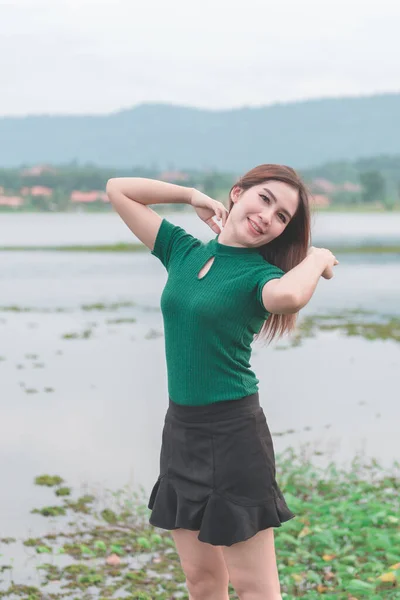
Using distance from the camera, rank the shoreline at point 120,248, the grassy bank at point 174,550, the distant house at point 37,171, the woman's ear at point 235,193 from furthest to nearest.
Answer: the distant house at point 37,171 < the shoreline at point 120,248 < the grassy bank at point 174,550 < the woman's ear at point 235,193

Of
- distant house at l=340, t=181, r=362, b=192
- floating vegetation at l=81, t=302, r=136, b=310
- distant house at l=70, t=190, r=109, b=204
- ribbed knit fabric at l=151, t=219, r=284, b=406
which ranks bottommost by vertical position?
floating vegetation at l=81, t=302, r=136, b=310

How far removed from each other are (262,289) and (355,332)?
14695 mm

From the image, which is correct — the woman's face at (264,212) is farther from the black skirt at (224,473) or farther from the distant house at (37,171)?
the distant house at (37,171)

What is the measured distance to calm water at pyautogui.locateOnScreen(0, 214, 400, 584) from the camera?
7.82 m

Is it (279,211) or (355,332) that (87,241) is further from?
(279,211)

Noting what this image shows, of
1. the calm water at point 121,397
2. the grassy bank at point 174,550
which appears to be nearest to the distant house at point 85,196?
the calm water at point 121,397

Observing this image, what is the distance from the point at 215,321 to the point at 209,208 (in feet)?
1.82

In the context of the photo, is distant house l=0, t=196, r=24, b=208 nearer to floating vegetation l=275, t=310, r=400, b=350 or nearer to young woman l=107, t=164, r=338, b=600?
floating vegetation l=275, t=310, r=400, b=350

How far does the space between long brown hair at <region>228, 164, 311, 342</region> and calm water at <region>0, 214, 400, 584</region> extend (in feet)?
12.3

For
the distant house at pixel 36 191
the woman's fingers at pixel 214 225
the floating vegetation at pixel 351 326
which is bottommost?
the floating vegetation at pixel 351 326

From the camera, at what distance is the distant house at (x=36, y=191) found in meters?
97.6

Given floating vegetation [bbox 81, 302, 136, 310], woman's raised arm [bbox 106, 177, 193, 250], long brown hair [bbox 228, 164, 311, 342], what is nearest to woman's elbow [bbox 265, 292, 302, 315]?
long brown hair [bbox 228, 164, 311, 342]

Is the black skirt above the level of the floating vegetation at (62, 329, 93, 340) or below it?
above

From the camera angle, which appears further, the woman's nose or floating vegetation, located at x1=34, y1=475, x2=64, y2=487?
floating vegetation, located at x1=34, y1=475, x2=64, y2=487
